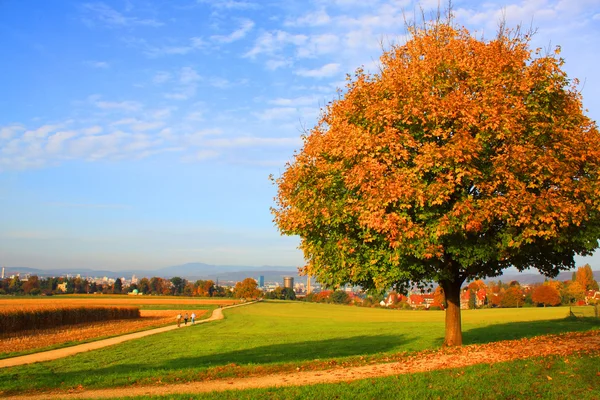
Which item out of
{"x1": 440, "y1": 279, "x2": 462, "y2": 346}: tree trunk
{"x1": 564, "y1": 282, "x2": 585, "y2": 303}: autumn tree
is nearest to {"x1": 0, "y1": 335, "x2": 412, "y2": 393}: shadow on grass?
{"x1": 440, "y1": 279, "x2": 462, "y2": 346}: tree trunk

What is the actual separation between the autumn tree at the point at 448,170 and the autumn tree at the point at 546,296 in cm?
10624

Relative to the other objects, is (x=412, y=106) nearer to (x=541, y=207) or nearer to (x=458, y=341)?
(x=541, y=207)

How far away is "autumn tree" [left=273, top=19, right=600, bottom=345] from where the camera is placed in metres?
15.9

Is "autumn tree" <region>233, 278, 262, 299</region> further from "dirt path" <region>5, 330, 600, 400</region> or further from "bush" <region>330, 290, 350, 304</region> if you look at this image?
"dirt path" <region>5, 330, 600, 400</region>

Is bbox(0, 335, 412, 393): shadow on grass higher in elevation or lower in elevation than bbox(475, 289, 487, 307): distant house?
higher

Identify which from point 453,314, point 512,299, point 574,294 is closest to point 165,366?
point 453,314

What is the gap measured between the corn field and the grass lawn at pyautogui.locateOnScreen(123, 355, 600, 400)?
165 feet

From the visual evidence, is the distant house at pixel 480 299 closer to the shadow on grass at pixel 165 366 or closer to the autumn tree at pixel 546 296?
the autumn tree at pixel 546 296

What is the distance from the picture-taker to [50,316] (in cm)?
6066

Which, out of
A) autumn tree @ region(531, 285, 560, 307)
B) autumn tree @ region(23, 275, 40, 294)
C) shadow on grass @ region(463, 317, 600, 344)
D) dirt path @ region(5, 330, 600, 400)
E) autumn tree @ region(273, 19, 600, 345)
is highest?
autumn tree @ region(273, 19, 600, 345)

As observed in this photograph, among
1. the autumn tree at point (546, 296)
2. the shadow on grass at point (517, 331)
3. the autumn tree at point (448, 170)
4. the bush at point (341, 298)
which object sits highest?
the autumn tree at point (448, 170)

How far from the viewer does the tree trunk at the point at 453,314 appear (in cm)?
2048

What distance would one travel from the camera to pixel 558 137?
17141 mm

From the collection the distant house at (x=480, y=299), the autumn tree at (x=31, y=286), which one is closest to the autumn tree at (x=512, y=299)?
the distant house at (x=480, y=299)
